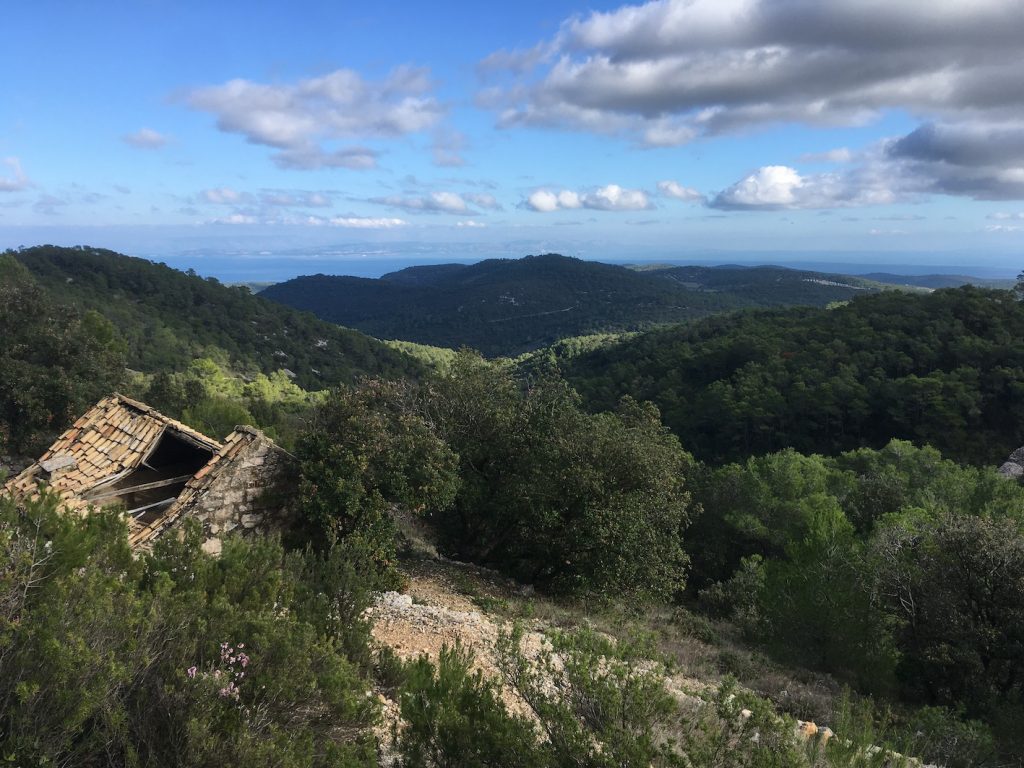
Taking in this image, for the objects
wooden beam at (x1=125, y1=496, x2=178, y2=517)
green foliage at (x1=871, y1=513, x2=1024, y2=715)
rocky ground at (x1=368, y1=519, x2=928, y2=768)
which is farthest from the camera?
green foliage at (x1=871, y1=513, x2=1024, y2=715)

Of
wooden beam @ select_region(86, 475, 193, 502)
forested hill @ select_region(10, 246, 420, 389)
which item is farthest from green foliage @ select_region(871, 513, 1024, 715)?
forested hill @ select_region(10, 246, 420, 389)

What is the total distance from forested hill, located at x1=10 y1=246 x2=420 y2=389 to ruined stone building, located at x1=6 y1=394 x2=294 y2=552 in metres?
57.7

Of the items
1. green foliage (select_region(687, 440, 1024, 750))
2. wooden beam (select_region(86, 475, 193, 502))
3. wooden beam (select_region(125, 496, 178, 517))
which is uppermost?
wooden beam (select_region(86, 475, 193, 502))

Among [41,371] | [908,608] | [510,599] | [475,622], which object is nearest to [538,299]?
[41,371]

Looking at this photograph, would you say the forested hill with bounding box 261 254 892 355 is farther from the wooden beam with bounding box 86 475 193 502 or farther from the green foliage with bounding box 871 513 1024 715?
the wooden beam with bounding box 86 475 193 502

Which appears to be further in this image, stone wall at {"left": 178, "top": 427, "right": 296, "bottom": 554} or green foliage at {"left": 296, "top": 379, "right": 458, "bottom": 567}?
green foliage at {"left": 296, "top": 379, "right": 458, "bottom": 567}

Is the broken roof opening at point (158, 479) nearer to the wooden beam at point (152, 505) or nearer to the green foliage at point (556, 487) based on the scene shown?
the wooden beam at point (152, 505)

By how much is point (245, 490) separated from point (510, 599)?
4.71 m

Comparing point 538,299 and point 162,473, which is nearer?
point 162,473

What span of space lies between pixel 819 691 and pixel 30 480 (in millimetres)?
11640

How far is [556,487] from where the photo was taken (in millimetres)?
10539

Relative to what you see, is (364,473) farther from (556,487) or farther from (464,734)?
(464,734)

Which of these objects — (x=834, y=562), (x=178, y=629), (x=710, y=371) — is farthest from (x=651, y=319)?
(x=178, y=629)

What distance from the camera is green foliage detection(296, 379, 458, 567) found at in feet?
27.9
